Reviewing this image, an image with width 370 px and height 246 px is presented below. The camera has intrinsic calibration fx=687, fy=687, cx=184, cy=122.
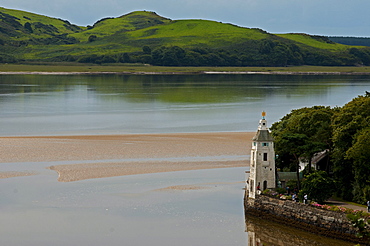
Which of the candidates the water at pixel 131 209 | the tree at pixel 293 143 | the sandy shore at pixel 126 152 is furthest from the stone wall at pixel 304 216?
the sandy shore at pixel 126 152

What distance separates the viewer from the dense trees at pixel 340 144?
127 feet

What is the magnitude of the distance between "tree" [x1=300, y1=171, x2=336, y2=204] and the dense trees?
1.60 metres

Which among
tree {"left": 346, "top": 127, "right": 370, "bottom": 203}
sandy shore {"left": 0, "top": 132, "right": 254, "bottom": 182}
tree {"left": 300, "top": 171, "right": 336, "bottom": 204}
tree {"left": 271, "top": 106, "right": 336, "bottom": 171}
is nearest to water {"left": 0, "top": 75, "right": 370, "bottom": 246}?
sandy shore {"left": 0, "top": 132, "right": 254, "bottom": 182}

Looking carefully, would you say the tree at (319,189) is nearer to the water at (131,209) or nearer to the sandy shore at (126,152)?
the water at (131,209)

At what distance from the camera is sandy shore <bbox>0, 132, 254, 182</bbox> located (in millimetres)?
53562

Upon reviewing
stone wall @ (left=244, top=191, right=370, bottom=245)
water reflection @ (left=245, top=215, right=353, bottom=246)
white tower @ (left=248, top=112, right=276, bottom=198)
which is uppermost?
white tower @ (left=248, top=112, right=276, bottom=198)

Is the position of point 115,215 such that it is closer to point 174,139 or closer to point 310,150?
point 310,150

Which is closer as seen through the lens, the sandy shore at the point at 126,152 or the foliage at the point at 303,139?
the foliage at the point at 303,139

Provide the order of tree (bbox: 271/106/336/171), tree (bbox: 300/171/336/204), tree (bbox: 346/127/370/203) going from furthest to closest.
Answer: tree (bbox: 271/106/336/171), tree (bbox: 300/171/336/204), tree (bbox: 346/127/370/203)

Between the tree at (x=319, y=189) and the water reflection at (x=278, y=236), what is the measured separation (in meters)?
2.68

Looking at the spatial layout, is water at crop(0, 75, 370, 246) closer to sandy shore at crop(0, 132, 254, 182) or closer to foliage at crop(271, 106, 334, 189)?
sandy shore at crop(0, 132, 254, 182)

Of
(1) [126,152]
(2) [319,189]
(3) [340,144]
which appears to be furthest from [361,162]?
(1) [126,152]

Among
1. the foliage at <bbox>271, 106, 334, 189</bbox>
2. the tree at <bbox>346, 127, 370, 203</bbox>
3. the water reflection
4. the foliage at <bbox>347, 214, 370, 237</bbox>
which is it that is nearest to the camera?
the foliage at <bbox>347, 214, 370, 237</bbox>

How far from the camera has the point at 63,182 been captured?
158 ft
